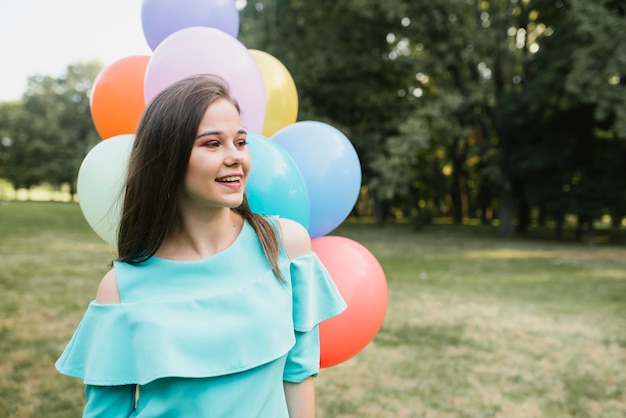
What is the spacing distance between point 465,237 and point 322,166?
15873 mm

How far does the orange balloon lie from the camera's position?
2.68 meters

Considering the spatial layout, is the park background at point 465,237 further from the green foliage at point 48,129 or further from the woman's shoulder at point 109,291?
the green foliage at point 48,129

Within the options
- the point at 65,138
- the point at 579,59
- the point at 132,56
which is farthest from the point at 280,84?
the point at 65,138

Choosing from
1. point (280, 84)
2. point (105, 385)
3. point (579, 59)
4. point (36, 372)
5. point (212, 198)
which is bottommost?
point (36, 372)

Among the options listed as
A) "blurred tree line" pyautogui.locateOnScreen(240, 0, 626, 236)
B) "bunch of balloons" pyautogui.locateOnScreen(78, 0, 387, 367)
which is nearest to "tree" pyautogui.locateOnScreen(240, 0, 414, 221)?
"blurred tree line" pyautogui.locateOnScreen(240, 0, 626, 236)

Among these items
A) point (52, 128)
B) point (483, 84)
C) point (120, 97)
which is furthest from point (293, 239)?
point (52, 128)

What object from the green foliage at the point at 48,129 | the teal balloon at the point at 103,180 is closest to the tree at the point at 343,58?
the teal balloon at the point at 103,180

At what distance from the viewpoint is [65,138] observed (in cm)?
3897

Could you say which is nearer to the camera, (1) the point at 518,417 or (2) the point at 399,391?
(1) the point at 518,417

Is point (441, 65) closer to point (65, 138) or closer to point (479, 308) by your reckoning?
point (479, 308)

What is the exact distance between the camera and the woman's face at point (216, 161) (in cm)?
132

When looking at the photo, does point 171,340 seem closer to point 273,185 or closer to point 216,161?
point 216,161

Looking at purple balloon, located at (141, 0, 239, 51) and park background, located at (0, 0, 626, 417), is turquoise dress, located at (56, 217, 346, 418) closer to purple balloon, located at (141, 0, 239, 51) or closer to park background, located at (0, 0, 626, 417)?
purple balloon, located at (141, 0, 239, 51)

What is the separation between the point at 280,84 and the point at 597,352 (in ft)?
14.5
